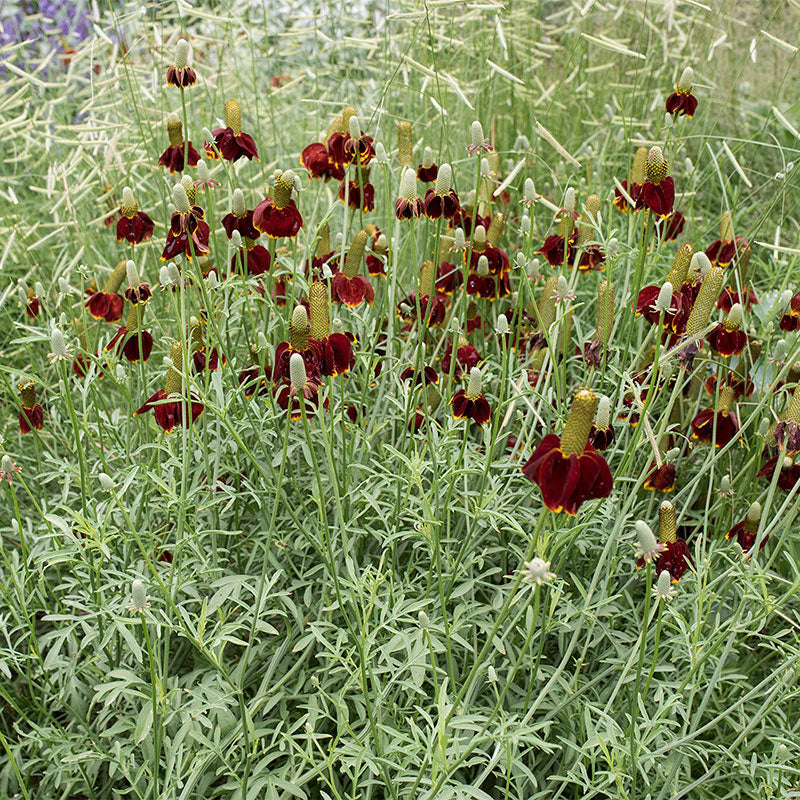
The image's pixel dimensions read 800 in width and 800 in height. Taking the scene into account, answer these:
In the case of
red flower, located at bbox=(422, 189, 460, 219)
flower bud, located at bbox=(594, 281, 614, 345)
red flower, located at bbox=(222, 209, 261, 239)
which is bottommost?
flower bud, located at bbox=(594, 281, 614, 345)

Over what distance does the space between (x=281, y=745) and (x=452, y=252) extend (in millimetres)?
1220

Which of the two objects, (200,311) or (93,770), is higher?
(200,311)

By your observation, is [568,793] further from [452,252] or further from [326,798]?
[452,252]

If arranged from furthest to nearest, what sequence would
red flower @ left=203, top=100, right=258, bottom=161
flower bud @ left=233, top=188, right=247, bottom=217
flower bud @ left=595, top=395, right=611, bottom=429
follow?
red flower @ left=203, top=100, right=258, bottom=161 → flower bud @ left=233, top=188, right=247, bottom=217 → flower bud @ left=595, top=395, right=611, bottom=429

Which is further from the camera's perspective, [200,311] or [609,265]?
[200,311]

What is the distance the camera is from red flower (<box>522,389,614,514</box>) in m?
0.99

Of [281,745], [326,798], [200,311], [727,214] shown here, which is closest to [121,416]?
[200,311]

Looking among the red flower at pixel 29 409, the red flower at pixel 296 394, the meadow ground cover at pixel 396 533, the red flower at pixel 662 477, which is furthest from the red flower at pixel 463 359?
the red flower at pixel 29 409

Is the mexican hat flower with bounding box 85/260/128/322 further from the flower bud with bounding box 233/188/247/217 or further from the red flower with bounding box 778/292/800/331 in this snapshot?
the red flower with bounding box 778/292/800/331

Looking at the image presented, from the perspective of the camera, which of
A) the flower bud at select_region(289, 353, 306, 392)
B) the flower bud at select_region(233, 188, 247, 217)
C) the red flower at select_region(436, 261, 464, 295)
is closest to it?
the flower bud at select_region(289, 353, 306, 392)

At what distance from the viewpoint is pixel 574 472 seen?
100 centimetres

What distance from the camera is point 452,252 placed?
203 cm

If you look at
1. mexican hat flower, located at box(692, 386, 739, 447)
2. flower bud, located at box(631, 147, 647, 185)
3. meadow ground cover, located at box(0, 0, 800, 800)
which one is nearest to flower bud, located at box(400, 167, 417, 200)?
meadow ground cover, located at box(0, 0, 800, 800)

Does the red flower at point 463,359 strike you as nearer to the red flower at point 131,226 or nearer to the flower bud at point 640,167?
the flower bud at point 640,167
